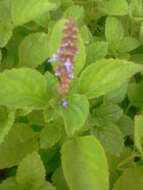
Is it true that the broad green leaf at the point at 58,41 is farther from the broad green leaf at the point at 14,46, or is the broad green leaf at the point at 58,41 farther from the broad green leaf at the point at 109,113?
the broad green leaf at the point at 14,46

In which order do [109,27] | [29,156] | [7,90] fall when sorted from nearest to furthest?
1. [7,90]
2. [29,156]
3. [109,27]

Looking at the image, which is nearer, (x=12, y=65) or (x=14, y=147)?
(x=14, y=147)

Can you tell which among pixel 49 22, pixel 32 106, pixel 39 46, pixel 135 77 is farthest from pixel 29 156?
pixel 135 77

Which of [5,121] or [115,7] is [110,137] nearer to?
[5,121]

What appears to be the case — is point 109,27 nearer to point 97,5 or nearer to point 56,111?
point 97,5

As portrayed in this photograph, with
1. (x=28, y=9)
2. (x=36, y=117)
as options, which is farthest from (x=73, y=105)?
(x=28, y=9)
